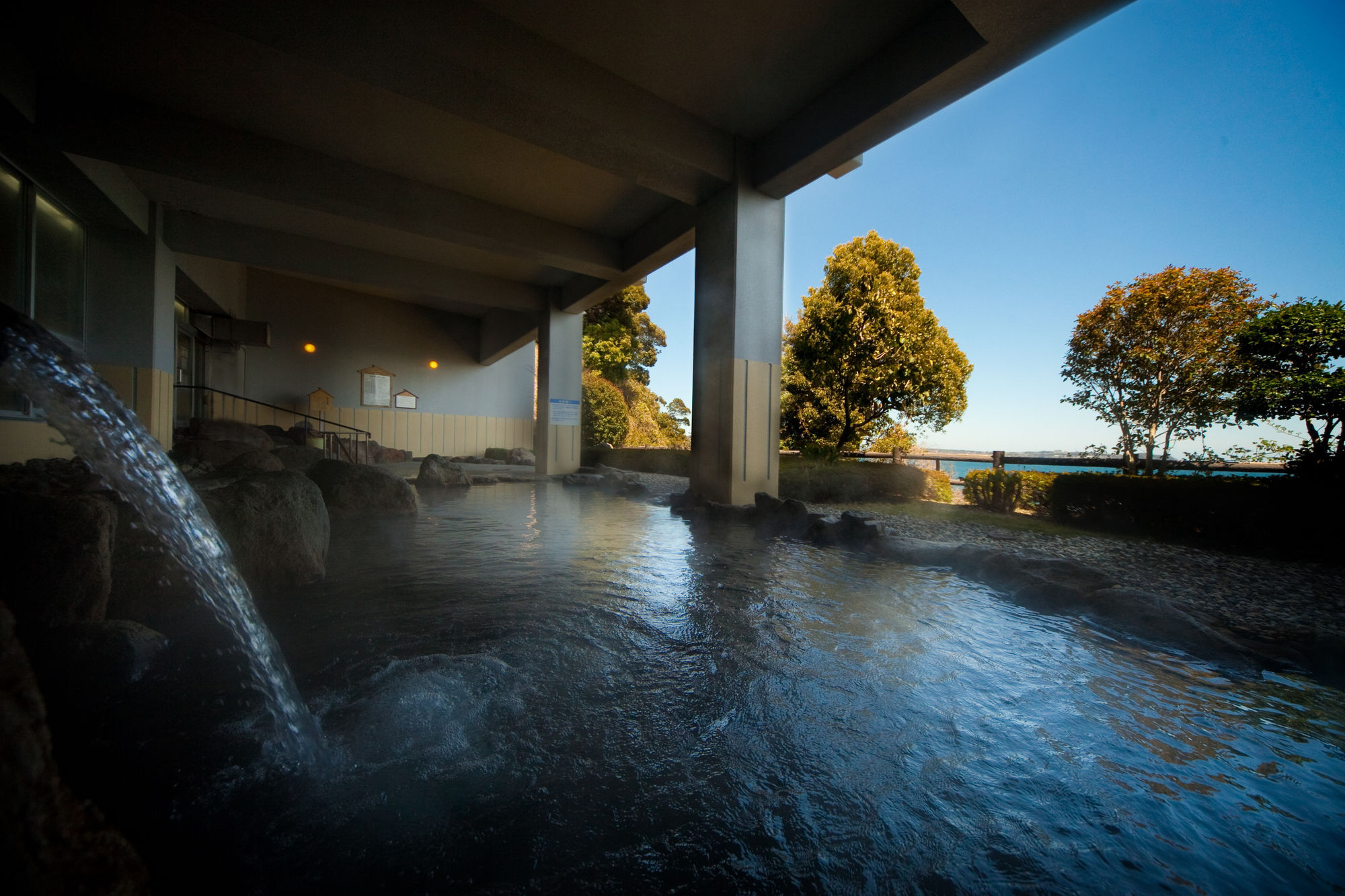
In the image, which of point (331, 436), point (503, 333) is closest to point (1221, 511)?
point (503, 333)

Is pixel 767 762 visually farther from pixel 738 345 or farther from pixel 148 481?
pixel 738 345

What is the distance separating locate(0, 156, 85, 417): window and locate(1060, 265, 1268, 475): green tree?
37.5 feet

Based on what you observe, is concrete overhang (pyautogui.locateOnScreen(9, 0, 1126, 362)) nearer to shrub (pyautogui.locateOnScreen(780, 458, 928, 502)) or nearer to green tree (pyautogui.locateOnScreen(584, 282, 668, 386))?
shrub (pyautogui.locateOnScreen(780, 458, 928, 502))

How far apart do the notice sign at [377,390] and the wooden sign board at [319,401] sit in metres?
0.73

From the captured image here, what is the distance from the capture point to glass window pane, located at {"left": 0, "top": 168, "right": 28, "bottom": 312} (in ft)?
15.4

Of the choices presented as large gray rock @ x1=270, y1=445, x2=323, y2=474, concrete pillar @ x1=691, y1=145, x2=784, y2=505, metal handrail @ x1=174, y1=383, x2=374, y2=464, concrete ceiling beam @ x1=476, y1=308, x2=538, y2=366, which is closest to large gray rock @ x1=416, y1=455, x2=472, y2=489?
large gray rock @ x1=270, y1=445, x2=323, y2=474

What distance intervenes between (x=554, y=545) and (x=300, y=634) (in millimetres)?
2029

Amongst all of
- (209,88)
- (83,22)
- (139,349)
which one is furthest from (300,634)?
(139,349)

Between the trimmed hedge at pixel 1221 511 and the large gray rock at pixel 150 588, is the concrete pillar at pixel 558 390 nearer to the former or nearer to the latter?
the trimmed hedge at pixel 1221 511

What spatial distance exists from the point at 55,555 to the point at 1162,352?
9201 mm

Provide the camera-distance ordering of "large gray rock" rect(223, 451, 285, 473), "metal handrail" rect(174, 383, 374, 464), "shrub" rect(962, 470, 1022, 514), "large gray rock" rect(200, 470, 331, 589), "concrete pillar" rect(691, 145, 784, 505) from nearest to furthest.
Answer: "large gray rock" rect(200, 470, 331, 589) → "large gray rock" rect(223, 451, 285, 473) → "concrete pillar" rect(691, 145, 784, 505) → "shrub" rect(962, 470, 1022, 514) → "metal handrail" rect(174, 383, 374, 464)

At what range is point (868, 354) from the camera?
7.90 meters

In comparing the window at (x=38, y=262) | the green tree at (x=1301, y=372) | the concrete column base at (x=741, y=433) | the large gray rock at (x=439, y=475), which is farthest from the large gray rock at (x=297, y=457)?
the green tree at (x=1301, y=372)

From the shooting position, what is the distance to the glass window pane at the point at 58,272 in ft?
17.2
